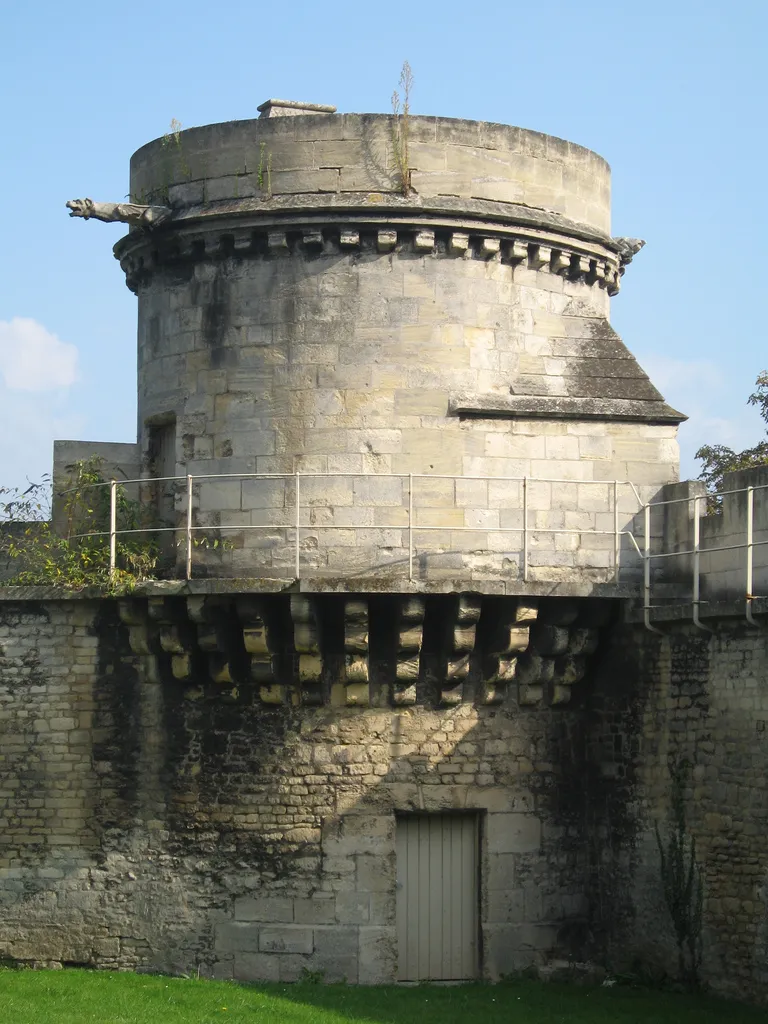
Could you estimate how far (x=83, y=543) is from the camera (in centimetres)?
1822

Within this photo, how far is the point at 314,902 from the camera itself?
1700 cm

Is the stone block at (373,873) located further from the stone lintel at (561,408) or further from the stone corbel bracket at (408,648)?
the stone lintel at (561,408)

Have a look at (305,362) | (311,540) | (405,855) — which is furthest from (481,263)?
(405,855)

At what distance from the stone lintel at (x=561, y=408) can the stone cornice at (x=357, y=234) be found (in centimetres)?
145

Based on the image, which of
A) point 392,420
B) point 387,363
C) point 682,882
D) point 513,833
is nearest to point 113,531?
point 392,420

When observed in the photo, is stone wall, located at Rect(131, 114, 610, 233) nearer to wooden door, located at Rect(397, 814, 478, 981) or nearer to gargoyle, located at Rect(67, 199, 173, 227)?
gargoyle, located at Rect(67, 199, 173, 227)

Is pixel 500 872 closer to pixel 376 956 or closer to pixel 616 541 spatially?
pixel 376 956

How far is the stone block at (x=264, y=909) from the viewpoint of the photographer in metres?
17.0

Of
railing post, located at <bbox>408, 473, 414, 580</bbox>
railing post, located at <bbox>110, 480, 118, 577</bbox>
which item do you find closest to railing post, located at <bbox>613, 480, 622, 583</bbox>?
railing post, located at <bbox>408, 473, 414, 580</bbox>

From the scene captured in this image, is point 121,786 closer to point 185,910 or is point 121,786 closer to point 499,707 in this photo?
point 185,910

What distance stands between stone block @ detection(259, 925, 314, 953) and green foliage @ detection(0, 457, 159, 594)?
3641 mm

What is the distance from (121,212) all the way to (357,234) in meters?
2.50

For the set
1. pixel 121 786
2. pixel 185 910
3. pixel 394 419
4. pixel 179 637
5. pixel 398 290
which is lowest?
pixel 185 910

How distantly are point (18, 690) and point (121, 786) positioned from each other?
1493 millimetres
